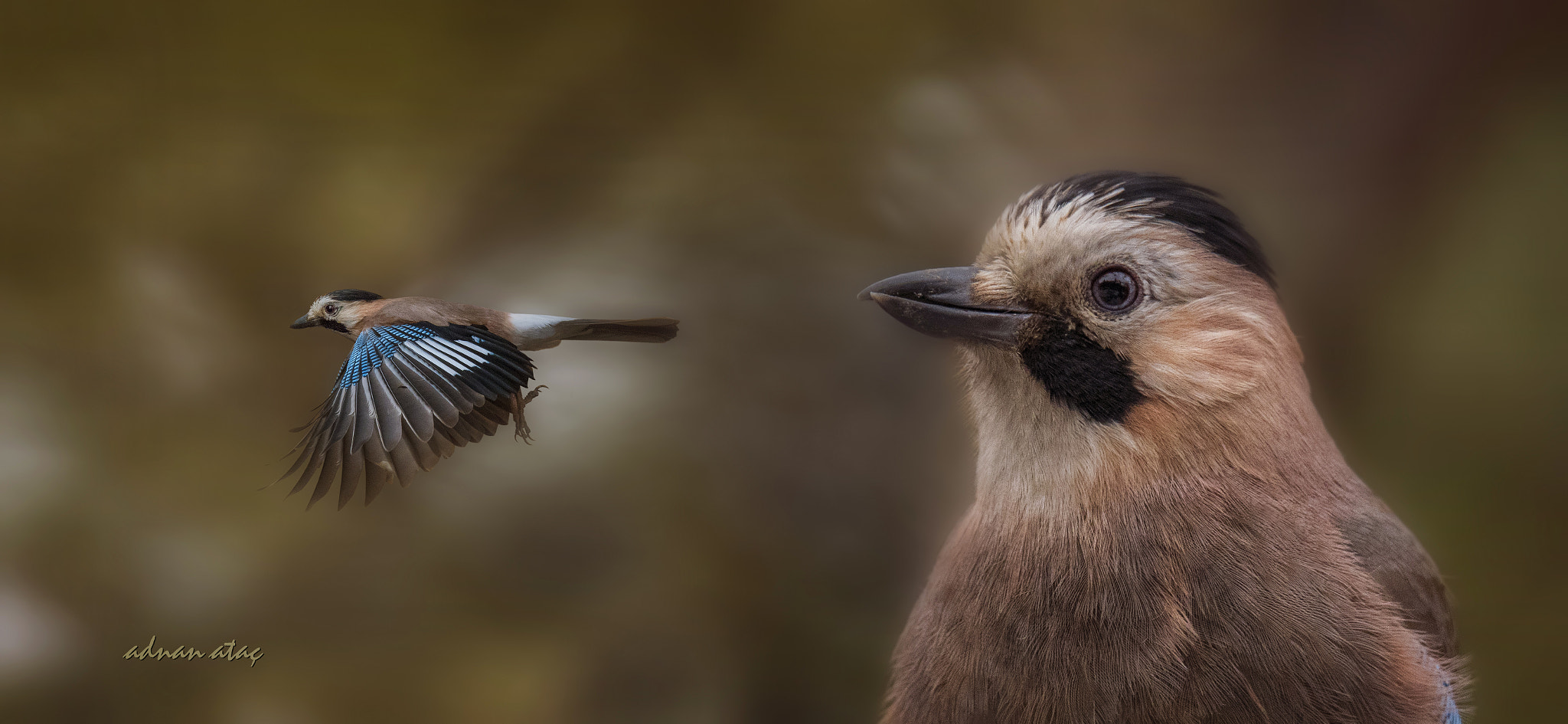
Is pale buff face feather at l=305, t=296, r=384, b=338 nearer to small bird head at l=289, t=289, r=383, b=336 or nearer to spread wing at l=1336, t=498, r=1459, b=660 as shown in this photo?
small bird head at l=289, t=289, r=383, b=336

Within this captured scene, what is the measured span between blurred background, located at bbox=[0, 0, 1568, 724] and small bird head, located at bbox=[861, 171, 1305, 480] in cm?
24

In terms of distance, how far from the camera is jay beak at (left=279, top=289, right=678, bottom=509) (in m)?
0.66

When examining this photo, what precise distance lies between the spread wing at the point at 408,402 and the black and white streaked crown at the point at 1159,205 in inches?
17.3

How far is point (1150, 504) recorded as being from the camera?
73 centimetres

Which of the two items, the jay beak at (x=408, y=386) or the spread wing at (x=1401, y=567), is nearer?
the jay beak at (x=408, y=386)

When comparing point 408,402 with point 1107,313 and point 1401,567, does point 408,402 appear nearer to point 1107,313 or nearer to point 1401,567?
point 1107,313

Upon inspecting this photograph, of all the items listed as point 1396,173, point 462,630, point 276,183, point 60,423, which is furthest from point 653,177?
point 1396,173

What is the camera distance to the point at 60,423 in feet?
2.78

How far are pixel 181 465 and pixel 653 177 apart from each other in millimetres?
507

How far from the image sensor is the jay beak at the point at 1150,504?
69 centimetres
